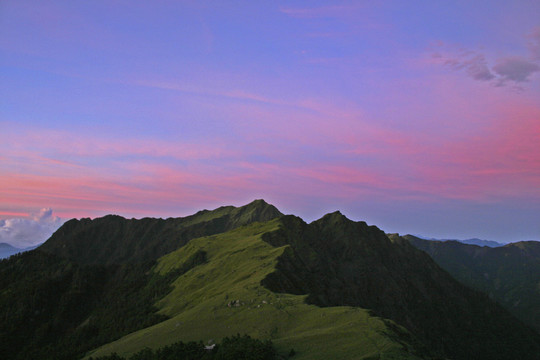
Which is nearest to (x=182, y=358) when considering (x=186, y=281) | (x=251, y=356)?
(x=251, y=356)

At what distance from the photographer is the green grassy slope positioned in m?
57.3

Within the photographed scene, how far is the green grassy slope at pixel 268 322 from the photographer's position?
57344mm

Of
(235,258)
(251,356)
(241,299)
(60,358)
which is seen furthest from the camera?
(235,258)

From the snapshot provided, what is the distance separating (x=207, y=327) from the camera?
89125mm

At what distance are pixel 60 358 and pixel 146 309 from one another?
116 feet

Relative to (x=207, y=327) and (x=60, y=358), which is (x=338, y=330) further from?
(x=60, y=358)

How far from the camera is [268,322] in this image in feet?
259

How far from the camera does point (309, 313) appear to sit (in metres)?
79.6

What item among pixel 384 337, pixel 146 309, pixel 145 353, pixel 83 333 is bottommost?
pixel 83 333

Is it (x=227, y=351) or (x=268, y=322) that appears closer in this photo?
(x=227, y=351)

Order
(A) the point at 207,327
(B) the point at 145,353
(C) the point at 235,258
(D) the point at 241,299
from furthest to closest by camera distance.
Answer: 1. (C) the point at 235,258
2. (D) the point at 241,299
3. (A) the point at 207,327
4. (B) the point at 145,353

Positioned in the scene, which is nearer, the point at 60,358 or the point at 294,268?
the point at 294,268

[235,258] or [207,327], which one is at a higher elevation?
[235,258]

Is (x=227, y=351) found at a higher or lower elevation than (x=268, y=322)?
lower
